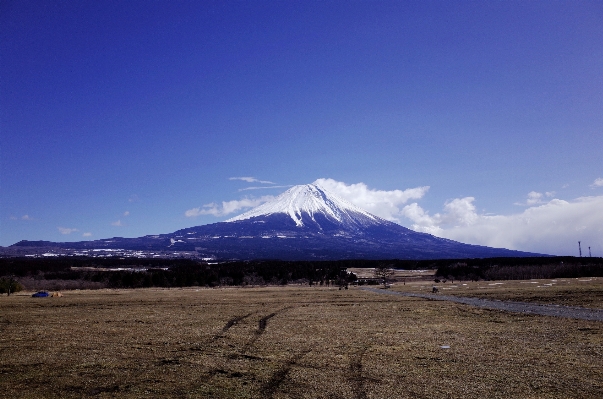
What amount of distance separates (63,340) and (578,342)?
887 inches

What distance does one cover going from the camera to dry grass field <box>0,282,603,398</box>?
12148 millimetres

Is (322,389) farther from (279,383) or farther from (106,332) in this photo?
(106,332)

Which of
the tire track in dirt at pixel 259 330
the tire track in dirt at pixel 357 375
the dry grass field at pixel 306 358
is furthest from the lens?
the tire track in dirt at pixel 259 330

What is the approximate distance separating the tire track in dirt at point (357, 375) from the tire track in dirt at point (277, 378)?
1.95 metres

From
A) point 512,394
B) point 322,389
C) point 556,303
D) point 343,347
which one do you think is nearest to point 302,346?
point 343,347

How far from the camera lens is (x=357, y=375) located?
13.6m

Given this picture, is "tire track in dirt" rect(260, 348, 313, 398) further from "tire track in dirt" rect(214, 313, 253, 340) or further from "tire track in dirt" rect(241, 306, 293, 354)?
"tire track in dirt" rect(214, 313, 253, 340)

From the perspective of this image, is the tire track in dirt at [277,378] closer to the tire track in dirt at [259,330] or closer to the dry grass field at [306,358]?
the dry grass field at [306,358]

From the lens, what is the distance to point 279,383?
41.7 feet

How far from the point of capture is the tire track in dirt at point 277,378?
38.9 feet

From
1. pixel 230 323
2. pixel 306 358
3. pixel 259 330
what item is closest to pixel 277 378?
pixel 306 358

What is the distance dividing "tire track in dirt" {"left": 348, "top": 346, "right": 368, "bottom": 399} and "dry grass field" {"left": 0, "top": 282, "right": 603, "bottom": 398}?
0.12ft

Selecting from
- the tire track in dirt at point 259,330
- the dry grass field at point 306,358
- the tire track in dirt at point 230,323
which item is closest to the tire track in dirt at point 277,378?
the dry grass field at point 306,358

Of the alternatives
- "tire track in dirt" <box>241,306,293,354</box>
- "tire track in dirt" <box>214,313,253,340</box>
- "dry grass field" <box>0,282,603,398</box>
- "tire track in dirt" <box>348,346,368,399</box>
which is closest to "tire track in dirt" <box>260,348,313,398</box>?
"dry grass field" <box>0,282,603,398</box>
